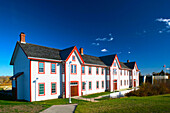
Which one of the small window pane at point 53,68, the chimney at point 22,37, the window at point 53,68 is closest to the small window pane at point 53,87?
the window at point 53,68

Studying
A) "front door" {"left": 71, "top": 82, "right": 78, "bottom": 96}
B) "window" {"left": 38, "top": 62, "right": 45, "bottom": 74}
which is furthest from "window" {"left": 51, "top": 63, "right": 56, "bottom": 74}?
"front door" {"left": 71, "top": 82, "right": 78, "bottom": 96}

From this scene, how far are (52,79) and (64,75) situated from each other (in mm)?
2234

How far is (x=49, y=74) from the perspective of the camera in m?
19.4

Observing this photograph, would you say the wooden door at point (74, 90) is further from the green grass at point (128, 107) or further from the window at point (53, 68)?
the green grass at point (128, 107)

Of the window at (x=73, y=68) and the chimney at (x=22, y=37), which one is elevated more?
the chimney at (x=22, y=37)

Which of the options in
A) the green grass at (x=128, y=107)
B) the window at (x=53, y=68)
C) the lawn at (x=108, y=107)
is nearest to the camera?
the green grass at (x=128, y=107)

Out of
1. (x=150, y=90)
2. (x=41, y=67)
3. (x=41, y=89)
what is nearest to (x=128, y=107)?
(x=41, y=89)

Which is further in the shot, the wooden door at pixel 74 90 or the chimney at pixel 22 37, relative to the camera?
the wooden door at pixel 74 90

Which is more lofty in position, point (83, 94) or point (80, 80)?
point (80, 80)

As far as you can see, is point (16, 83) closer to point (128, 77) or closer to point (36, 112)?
point (36, 112)

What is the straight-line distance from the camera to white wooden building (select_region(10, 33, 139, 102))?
58.0ft

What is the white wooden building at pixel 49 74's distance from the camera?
17.7m

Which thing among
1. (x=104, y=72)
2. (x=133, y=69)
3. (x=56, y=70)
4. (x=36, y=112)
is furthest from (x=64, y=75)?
(x=133, y=69)

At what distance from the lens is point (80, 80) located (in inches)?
926
